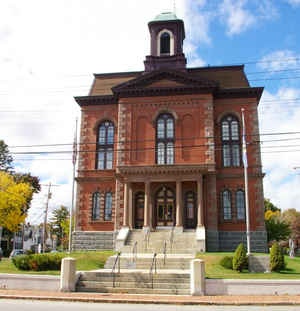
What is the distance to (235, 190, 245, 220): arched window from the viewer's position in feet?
104

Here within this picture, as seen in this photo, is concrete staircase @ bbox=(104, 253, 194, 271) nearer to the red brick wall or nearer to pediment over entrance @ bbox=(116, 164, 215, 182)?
the red brick wall

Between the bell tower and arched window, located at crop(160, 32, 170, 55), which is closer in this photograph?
the bell tower

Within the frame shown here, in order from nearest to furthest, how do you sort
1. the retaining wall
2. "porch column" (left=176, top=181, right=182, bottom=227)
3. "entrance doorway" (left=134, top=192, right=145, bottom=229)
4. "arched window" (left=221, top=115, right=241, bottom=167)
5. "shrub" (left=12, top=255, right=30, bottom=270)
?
the retaining wall → "shrub" (left=12, top=255, right=30, bottom=270) → "porch column" (left=176, top=181, right=182, bottom=227) → "entrance doorway" (left=134, top=192, right=145, bottom=229) → "arched window" (left=221, top=115, right=241, bottom=167)

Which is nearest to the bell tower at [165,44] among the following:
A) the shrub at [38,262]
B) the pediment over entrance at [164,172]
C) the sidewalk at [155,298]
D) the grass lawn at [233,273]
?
the pediment over entrance at [164,172]

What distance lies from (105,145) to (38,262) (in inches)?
658

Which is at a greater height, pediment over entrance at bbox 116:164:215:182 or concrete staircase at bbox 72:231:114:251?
pediment over entrance at bbox 116:164:215:182

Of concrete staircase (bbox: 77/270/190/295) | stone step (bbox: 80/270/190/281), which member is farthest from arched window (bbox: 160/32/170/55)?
concrete staircase (bbox: 77/270/190/295)

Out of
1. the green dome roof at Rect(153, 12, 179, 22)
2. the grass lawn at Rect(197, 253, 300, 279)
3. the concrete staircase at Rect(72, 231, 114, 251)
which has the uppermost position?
the green dome roof at Rect(153, 12, 179, 22)

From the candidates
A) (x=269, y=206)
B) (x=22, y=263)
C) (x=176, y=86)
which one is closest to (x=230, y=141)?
(x=176, y=86)

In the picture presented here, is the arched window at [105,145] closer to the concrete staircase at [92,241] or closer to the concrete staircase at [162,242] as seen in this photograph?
the concrete staircase at [92,241]

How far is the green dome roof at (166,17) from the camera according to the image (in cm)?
4003

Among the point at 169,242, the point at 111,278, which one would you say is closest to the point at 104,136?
the point at 169,242

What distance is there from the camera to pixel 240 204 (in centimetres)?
3212

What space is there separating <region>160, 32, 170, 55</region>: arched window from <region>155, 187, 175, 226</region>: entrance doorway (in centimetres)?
1551
